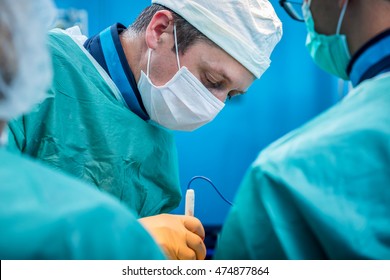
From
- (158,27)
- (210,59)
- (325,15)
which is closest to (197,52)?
(210,59)

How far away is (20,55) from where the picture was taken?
61cm

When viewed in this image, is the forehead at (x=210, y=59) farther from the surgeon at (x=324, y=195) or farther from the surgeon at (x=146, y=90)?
the surgeon at (x=324, y=195)

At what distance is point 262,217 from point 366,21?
1.53 feet

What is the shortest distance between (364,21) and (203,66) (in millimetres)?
620

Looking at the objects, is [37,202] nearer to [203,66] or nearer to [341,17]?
[341,17]

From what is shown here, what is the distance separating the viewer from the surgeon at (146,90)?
54.7 inches

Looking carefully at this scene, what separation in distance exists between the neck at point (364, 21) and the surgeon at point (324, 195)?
16 centimetres

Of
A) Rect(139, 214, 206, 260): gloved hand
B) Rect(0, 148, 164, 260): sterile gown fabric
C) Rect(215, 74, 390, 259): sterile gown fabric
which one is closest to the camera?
Rect(0, 148, 164, 260): sterile gown fabric

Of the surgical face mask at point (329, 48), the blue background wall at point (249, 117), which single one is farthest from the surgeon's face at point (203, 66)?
the blue background wall at point (249, 117)

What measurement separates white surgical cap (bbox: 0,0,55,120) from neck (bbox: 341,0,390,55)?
0.63 metres

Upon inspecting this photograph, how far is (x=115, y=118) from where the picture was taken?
1.50 meters

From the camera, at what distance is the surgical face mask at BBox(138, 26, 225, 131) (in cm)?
150

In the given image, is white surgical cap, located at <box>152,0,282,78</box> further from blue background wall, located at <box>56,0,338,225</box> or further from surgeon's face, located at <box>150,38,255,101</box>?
blue background wall, located at <box>56,0,338,225</box>

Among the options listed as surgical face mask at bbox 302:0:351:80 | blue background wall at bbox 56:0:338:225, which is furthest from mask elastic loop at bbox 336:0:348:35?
blue background wall at bbox 56:0:338:225
